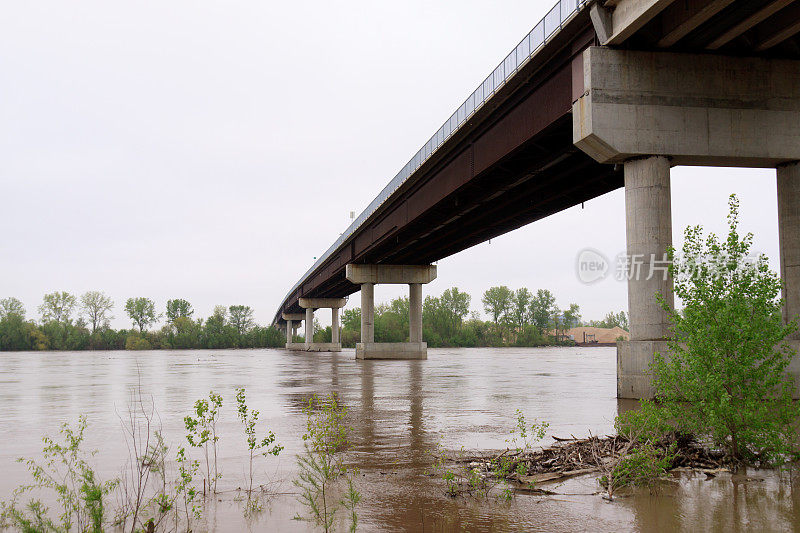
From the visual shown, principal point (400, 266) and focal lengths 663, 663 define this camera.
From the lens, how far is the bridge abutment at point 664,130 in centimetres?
1916

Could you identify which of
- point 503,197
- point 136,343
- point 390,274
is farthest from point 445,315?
point 503,197

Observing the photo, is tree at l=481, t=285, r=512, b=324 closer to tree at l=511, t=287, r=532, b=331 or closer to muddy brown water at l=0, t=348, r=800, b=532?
tree at l=511, t=287, r=532, b=331

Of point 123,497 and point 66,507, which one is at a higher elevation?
point 66,507

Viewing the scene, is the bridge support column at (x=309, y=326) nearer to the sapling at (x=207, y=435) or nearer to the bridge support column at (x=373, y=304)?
the bridge support column at (x=373, y=304)

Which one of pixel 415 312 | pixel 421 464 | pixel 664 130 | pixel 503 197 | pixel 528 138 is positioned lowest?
pixel 421 464

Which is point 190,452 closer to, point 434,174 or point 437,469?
point 437,469

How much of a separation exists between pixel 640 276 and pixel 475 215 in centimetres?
2556

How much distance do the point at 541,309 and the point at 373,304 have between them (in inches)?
5476

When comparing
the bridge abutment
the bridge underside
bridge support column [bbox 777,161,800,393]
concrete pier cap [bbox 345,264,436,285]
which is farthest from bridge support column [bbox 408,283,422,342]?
the bridge abutment

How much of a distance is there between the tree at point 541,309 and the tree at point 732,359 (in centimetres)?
18946

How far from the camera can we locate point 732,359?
28.1 feet

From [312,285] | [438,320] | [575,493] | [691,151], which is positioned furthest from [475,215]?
[438,320]

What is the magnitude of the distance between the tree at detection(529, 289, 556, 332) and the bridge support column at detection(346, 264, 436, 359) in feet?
442

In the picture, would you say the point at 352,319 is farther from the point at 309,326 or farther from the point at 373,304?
the point at 373,304
